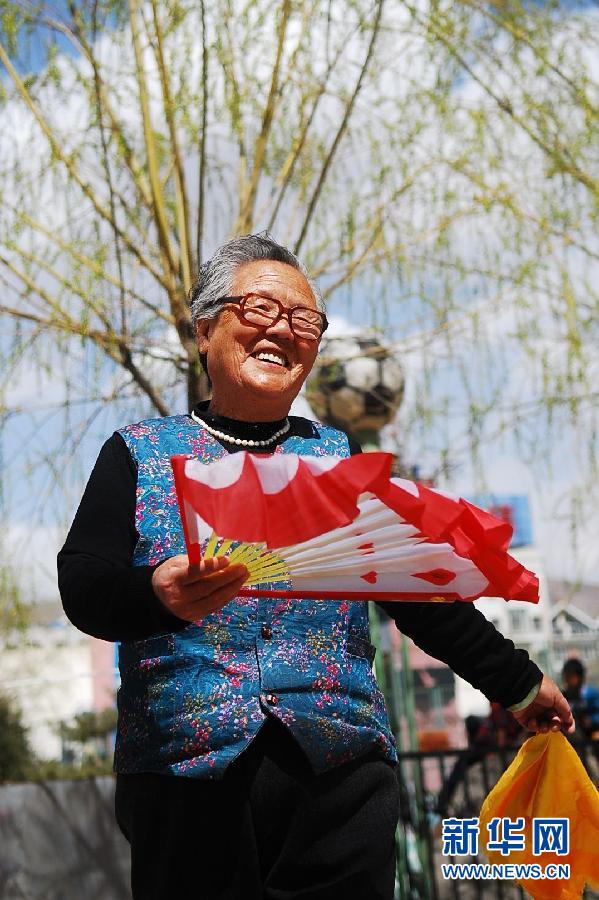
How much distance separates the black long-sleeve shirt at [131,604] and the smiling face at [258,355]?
5cm

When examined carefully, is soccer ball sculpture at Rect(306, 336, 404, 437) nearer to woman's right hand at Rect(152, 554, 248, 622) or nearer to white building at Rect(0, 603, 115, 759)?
white building at Rect(0, 603, 115, 759)

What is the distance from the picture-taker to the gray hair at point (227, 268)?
82.9 inches

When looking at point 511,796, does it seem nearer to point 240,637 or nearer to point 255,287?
point 240,637

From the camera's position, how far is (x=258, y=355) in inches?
80.5

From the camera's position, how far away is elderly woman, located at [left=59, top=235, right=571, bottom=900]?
1.73 meters

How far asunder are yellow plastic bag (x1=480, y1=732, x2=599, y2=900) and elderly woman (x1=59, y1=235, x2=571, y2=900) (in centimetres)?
41

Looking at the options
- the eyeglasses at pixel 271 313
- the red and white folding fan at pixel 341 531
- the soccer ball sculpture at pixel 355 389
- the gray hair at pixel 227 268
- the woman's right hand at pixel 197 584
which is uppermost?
the soccer ball sculpture at pixel 355 389

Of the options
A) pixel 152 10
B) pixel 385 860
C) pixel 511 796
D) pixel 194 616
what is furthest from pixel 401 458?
pixel 194 616

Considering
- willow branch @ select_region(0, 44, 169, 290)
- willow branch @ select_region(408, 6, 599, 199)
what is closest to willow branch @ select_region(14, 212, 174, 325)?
willow branch @ select_region(0, 44, 169, 290)

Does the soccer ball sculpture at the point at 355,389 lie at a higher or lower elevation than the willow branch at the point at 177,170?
lower

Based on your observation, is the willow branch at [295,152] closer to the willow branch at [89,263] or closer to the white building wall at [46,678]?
the willow branch at [89,263]

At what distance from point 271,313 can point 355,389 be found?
100 inches

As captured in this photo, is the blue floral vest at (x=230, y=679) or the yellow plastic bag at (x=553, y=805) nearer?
the blue floral vest at (x=230, y=679)

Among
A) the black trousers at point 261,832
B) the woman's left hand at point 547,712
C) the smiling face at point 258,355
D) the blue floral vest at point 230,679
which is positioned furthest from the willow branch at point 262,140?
the black trousers at point 261,832
